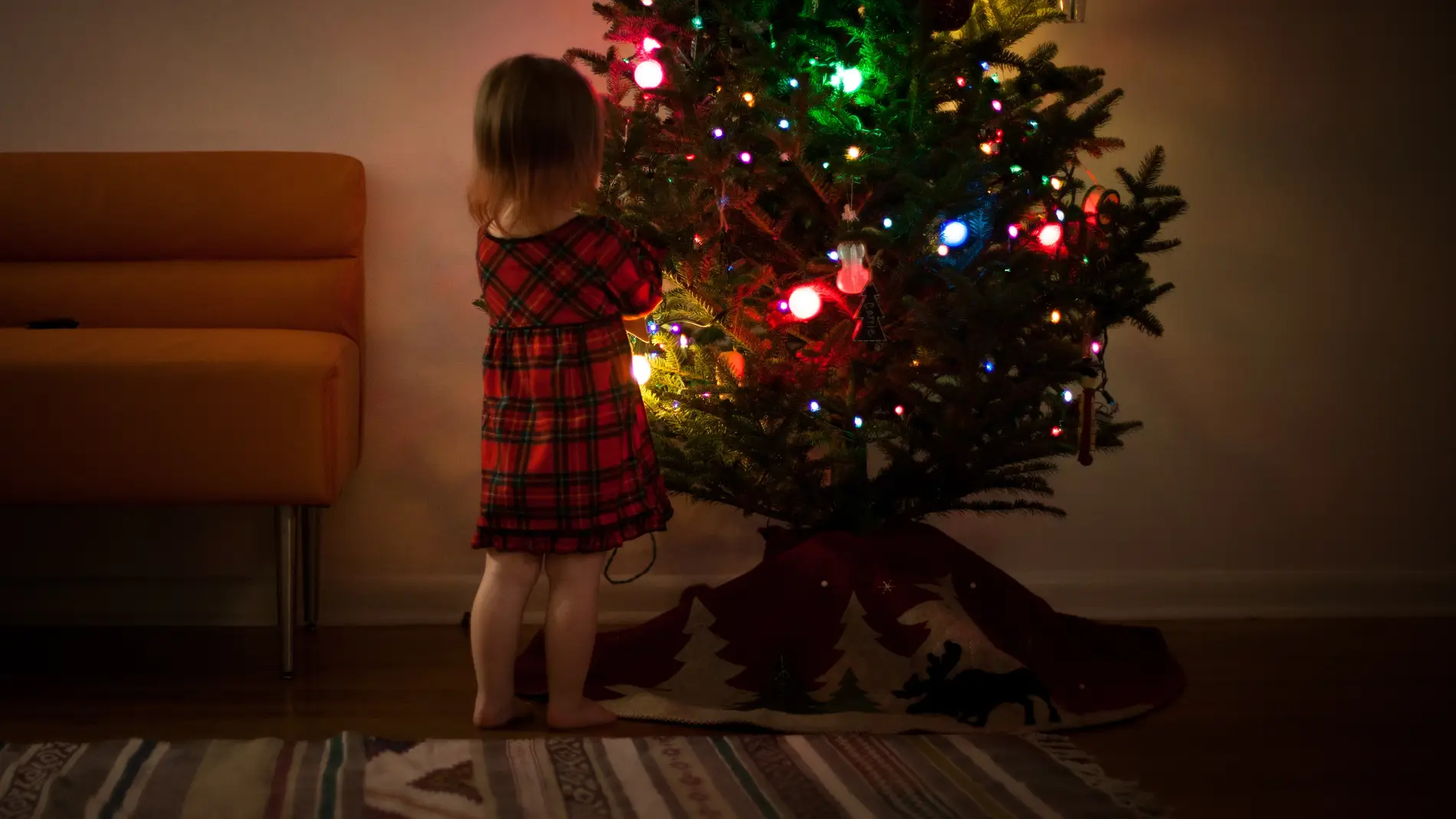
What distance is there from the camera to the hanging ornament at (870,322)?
80.4 inches

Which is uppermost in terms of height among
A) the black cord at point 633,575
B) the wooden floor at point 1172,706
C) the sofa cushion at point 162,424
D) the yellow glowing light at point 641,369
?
the yellow glowing light at point 641,369

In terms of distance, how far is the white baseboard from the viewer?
9.02ft

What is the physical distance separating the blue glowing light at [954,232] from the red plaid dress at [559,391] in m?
0.53

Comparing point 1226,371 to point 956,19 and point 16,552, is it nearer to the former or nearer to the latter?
point 956,19

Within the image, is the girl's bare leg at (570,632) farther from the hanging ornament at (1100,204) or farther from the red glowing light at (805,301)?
the hanging ornament at (1100,204)

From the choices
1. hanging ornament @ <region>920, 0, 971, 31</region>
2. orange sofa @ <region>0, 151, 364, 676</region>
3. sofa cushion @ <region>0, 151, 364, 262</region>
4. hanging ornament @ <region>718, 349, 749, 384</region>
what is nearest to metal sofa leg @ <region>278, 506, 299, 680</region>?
orange sofa @ <region>0, 151, 364, 676</region>

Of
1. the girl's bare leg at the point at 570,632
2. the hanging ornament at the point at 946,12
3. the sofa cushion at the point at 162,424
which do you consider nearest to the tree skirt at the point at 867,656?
the girl's bare leg at the point at 570,632

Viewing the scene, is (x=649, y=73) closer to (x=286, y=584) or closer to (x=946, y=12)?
(x=946, y=12)

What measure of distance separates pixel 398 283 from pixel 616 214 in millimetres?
864

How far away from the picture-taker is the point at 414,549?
9.28 ft

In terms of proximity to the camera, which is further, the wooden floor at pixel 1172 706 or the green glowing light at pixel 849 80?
the green glowing light at pixel 849 80

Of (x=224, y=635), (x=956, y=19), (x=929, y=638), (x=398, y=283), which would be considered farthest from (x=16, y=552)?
(x=956, y=19)

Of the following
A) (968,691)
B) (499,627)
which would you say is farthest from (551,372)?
(968,691)

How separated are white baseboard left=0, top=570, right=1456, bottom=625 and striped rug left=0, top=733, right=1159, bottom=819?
851 mm
